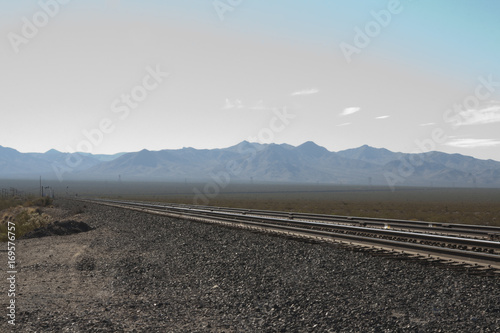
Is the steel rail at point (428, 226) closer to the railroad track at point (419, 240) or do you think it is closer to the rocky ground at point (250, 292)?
the railroad track at point (419, 240)

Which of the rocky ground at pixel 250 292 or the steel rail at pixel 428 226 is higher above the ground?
Result: the steel rail at pixel 428 226

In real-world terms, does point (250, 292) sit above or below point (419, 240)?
below

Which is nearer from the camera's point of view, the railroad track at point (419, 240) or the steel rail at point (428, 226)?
the railroad track at point (419, 240)

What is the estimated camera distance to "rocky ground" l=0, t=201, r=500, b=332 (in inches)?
271

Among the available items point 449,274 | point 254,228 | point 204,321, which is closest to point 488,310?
point 449,274

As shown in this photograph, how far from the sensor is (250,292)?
8.74 metres

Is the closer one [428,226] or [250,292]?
[250,292]

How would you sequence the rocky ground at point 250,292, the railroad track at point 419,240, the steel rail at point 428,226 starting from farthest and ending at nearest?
the steel rail at point 428,226 < the railroad track at point 419,240 < the rocky ground at point 250,292

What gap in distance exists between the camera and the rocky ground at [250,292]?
6.88 meters

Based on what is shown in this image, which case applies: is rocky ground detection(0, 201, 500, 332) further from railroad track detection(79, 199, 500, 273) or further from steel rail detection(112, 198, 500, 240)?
steel rail detection(112, 198, 500, 240)

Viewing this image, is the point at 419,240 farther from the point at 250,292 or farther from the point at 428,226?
the point at 250,292

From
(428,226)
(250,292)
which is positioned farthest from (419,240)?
(250,292)

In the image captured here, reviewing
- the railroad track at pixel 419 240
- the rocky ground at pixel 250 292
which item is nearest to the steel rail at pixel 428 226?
the railroad track at pixel 419 240

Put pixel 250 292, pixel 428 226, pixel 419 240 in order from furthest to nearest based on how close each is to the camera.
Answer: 1. pixel 428 226
2. pixel 419 240
3. pixel 250 292
